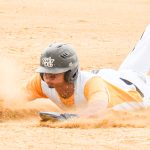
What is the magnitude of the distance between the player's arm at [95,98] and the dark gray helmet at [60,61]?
0.20 metres

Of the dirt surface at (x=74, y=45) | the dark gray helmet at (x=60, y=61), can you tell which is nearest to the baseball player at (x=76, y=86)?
the dark gray helmet at (x=60, y=61)

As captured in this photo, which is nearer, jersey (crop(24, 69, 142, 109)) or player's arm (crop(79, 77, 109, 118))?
player's arm (crop(79, 77, 109, 118))

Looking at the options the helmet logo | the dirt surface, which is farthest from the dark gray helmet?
the dirt surface

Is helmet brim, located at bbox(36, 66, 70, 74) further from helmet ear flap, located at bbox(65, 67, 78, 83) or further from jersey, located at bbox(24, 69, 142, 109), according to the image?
jersey, located at bbox(24, 69, 142, 109)

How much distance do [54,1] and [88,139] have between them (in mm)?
19191

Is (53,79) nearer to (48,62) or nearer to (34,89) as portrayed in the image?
(48,62)

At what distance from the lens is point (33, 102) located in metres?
9.59

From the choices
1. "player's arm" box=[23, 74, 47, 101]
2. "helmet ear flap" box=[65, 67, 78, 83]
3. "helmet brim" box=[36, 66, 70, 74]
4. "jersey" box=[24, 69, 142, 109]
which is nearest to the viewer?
"helmet brim" box=[36, 66, 70, 74]

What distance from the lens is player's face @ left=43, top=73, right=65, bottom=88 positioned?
318 inches

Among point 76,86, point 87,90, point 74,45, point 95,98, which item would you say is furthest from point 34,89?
point 74,45

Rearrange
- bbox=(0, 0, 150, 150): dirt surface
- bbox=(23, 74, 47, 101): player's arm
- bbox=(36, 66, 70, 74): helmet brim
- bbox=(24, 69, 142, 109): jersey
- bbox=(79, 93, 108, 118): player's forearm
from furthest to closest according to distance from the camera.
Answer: bbox=(23, 74, 47, 101): player's arm, bbox=(24, 69, 142, 109): jersey, bbox=(36, 66, 70, 74): helmet brim, bbox=(79, 93, 108, 118): player's forearm, bbox=(0, 0, 150, 150): dirt surface

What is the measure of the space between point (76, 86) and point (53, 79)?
1.03 ft

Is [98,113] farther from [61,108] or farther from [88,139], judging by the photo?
[88,139]

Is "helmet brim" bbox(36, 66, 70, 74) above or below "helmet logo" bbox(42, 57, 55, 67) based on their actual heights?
below
